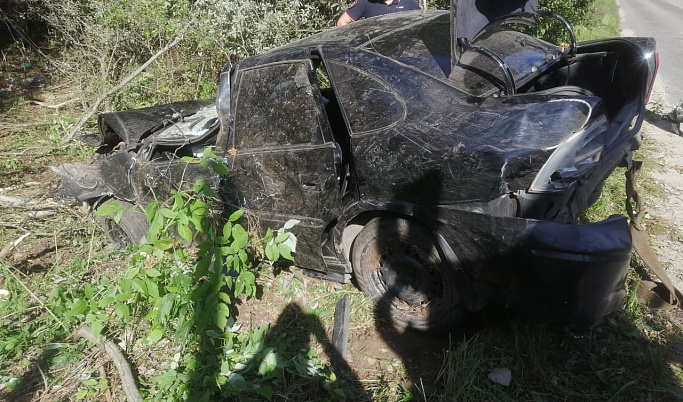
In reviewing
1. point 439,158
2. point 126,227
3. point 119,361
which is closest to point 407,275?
point 439,158

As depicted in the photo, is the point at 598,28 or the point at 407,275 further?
the point at 598,28

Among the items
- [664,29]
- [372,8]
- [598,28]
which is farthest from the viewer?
[664,29]

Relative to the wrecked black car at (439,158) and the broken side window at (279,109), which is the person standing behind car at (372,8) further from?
the broken side window at (279,109)

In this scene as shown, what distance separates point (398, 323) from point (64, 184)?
9.91 ft

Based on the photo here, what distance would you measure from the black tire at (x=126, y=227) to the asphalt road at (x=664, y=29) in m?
7.27

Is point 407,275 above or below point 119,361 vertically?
above

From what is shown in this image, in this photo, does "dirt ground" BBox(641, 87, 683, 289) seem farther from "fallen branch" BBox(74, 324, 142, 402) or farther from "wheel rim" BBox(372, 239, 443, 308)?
"fallen branch" BBox(74, 324, 142, 402)

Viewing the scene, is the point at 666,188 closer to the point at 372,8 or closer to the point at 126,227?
the point at 372,8

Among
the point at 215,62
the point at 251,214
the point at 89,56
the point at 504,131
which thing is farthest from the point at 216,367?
the point at 89,56

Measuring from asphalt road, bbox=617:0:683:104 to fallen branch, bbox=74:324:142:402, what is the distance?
25.0 feet

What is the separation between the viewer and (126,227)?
3986 mm

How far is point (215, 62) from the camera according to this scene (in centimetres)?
723

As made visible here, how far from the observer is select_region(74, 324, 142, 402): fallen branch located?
250 centimetres

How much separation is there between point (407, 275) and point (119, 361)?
1.80 meters
